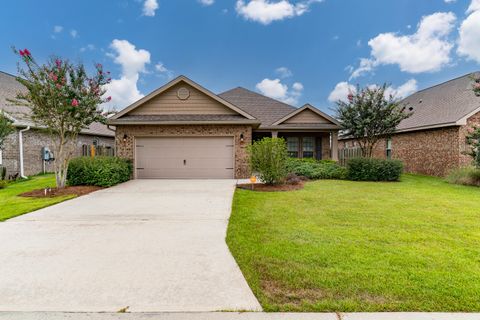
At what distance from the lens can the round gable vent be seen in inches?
516

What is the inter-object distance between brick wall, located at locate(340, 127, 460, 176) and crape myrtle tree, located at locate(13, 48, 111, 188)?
16.8 metres

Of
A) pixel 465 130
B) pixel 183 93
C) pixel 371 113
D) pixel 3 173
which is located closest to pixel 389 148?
pixel 465 130

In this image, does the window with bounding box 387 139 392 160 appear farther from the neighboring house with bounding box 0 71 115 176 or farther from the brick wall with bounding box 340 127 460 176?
the neighboring house with bounding box 0 71 115 176

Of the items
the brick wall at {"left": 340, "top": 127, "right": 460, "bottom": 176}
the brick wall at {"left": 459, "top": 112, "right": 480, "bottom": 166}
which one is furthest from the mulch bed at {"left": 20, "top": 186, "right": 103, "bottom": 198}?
the brick wall at {"left": 459, "top": 112, "right": 480, "bottom": 166}

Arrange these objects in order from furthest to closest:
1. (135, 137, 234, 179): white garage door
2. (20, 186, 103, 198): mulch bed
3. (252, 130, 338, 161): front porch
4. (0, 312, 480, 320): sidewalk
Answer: (252, 130, 338, 161): front porch
(135, 137, 234, 179): white garage door
(20, 186, 103, 198): mulch bed
(0, 312, 480, 320): sidewalk

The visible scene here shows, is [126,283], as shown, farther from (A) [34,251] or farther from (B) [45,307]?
(A) [34,251]

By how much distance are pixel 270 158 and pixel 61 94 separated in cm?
771

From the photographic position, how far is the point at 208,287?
→ 289 centimetres

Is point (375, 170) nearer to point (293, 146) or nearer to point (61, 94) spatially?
point (293, 146)

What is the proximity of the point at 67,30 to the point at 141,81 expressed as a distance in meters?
5.04

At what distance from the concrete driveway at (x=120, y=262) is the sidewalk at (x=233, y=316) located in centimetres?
8

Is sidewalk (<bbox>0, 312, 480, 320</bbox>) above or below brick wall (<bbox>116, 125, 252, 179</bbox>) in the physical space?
below

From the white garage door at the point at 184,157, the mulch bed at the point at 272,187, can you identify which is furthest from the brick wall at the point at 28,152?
the mulch bed at the point at 272,187

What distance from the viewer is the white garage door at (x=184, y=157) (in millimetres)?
12797
